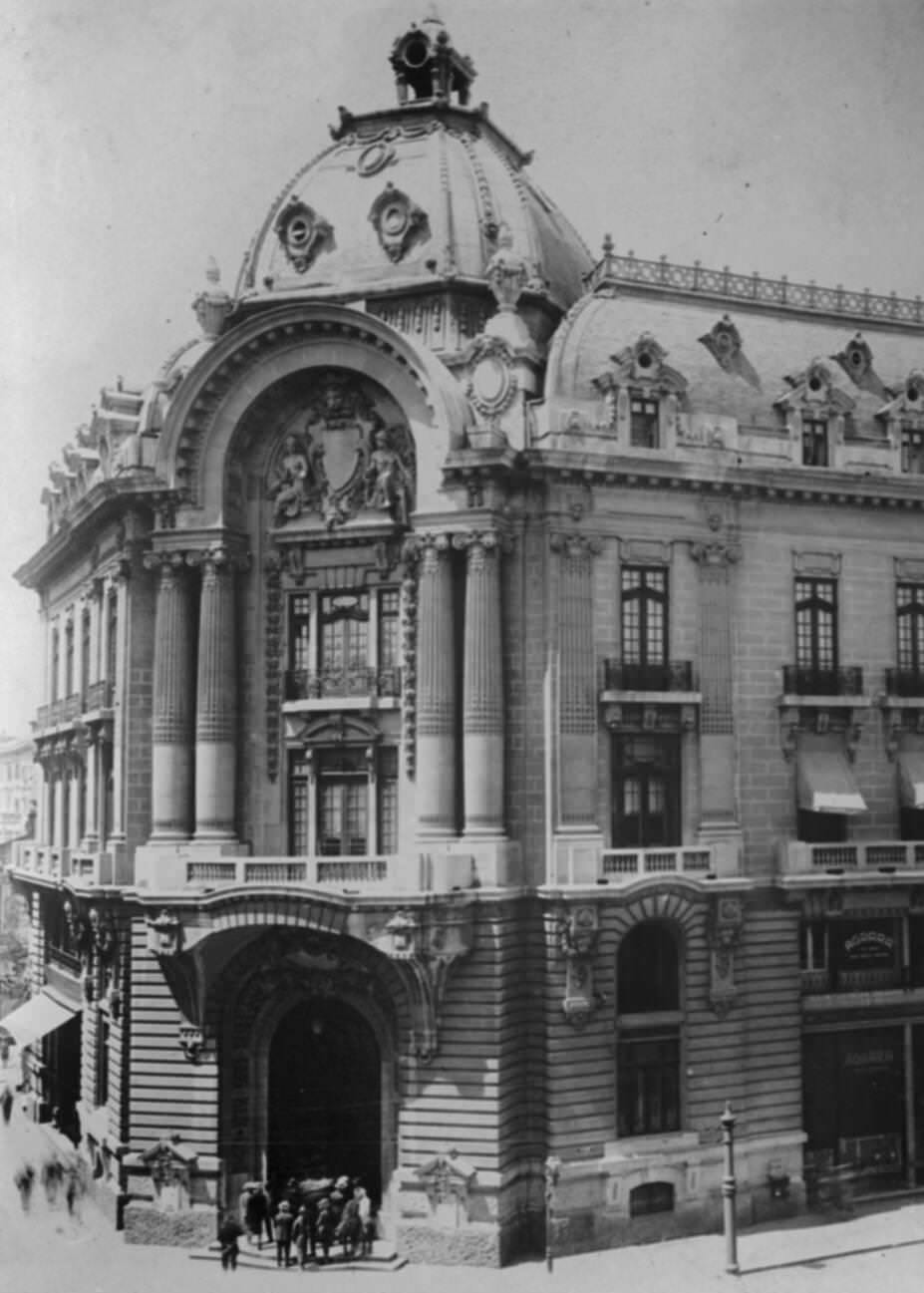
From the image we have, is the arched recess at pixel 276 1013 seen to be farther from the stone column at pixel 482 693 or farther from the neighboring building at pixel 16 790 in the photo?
the neighboring building at pixel 16 790

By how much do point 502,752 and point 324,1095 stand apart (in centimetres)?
943

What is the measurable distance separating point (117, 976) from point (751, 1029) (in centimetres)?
1630

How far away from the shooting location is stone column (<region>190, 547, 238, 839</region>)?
33.8m

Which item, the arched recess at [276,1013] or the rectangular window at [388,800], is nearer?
the arched recess at [276,1013]

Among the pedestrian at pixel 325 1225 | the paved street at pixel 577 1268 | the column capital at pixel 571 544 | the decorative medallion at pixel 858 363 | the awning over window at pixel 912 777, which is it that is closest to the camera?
the paved street at pixel 577 1268

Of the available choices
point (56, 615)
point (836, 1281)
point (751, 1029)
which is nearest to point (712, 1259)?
point (836, 1281)

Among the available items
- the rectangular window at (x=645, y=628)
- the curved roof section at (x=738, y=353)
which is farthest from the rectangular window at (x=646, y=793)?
the curved roof section at (x=738, y=353)

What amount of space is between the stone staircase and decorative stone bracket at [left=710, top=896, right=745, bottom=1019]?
9.59 m

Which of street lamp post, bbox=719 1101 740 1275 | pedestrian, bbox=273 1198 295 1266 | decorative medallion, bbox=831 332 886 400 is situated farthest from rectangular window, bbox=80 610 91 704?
decorative medallion, bbox=831 332 886 400

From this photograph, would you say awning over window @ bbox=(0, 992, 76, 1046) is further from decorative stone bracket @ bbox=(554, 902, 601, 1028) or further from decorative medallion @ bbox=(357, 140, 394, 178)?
decorative medallion @ bbox=(357, 140, 394, 178)

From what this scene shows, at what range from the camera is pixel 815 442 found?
36.2 m

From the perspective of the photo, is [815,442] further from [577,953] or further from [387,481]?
[577,953]

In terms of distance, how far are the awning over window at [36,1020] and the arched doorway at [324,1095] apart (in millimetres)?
10040

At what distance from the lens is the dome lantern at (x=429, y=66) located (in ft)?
126
